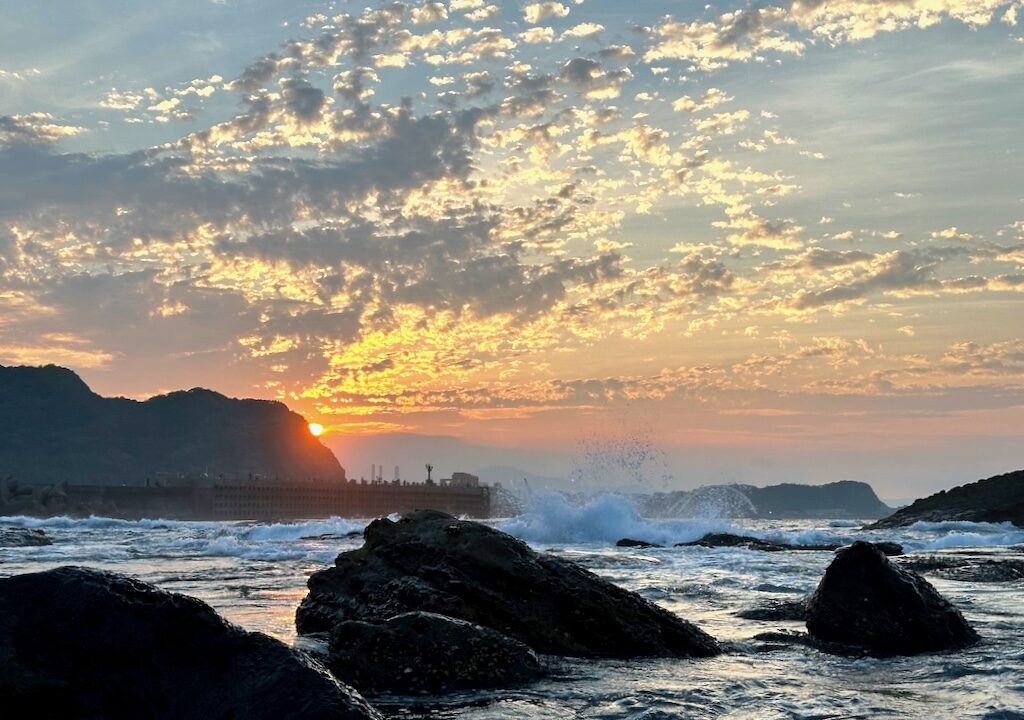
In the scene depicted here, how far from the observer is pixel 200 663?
19.4ft

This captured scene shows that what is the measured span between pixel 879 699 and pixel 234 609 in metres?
10.3

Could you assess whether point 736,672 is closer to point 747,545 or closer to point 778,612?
point 778,612

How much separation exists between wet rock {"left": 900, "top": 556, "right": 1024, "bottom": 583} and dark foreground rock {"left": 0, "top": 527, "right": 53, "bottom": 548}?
33.1 m

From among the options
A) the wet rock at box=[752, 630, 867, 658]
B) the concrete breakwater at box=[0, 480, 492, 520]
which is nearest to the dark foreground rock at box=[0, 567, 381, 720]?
the wet rock at box=[752, 630, 867, 658]

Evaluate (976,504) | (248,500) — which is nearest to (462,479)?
(248,500)

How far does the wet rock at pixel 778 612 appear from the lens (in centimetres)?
1412

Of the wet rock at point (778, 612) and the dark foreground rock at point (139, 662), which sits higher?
the dark foreground rock at point (139, 662)

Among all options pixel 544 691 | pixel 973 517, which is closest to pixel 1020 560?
pixel 544 691

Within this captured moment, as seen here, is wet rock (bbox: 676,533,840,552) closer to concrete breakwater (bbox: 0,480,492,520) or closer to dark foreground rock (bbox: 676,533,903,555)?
dark foreground rock (bbox: 676,533,903,555)

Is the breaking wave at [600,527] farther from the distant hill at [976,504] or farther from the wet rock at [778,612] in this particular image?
the wet rock at [778,612]

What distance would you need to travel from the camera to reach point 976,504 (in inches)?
2469

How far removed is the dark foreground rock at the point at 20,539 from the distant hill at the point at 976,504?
49.3 m

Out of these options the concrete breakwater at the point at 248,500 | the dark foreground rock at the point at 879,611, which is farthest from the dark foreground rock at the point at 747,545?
the concrete breakwater at the point at 248,500

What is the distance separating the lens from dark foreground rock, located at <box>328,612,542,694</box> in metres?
8.84
